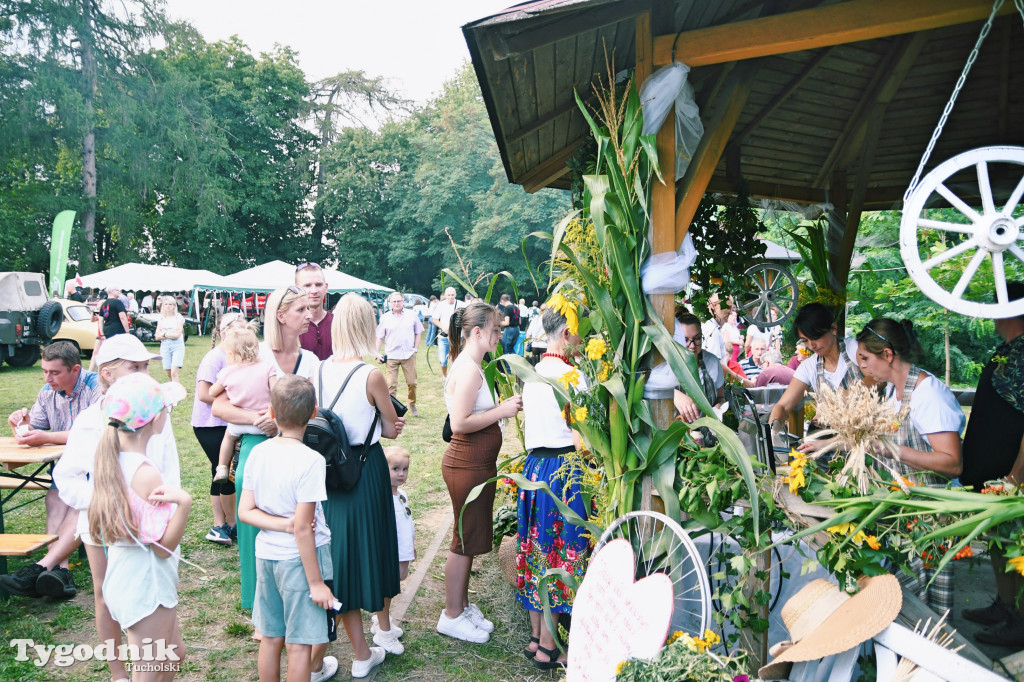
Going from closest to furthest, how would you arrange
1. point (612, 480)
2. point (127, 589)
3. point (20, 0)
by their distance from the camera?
point (127, 589) → point (612, 480) → point (20, 0)

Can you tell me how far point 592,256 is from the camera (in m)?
3.13

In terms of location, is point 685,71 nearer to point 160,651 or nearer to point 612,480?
point 612,480

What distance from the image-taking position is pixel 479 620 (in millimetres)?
3928

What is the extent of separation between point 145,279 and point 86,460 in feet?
71.1

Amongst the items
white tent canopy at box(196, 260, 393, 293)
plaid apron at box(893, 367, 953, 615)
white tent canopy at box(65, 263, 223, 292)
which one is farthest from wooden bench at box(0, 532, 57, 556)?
white tent canopy at box(65, 263, 223, 292)

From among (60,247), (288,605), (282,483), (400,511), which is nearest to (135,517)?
(282,483)

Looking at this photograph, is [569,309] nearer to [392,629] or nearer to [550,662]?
[550,662]

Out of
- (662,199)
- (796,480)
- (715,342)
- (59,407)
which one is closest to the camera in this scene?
(796,480)

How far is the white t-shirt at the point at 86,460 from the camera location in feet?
9.77

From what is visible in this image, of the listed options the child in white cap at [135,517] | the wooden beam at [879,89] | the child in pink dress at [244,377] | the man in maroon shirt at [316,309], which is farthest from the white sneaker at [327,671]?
the wooden beam at [879,89]

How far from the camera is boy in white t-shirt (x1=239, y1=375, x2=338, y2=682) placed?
2.80 metres

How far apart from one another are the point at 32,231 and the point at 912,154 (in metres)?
31.4

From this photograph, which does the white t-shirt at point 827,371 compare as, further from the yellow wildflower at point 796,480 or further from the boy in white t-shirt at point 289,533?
the boy in white t-shirt at point 289,533

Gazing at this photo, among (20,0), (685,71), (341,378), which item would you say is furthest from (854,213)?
(20,0)
